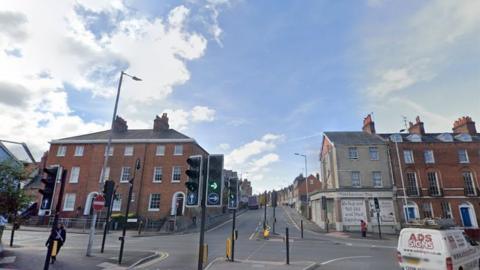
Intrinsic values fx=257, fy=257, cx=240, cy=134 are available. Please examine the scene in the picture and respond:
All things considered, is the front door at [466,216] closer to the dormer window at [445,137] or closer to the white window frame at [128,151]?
the dormer window at [445,137]

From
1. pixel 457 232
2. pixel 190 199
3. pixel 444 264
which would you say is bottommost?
pixel 444 264

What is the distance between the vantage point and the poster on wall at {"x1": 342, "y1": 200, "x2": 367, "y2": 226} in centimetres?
2938

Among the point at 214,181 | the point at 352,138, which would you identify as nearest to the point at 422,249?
the point at 214,181

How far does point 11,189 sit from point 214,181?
8.11 m

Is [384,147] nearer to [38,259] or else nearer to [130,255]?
[130,255]

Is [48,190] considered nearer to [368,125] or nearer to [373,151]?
[373,151]

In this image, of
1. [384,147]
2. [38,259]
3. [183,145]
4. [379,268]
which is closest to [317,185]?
[384,147]

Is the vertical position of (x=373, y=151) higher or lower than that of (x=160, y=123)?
lower

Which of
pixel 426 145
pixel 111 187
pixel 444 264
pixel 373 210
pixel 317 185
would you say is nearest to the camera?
pixel 444 264

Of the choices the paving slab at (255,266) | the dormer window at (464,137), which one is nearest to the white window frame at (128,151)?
the paving slab at (255,266)

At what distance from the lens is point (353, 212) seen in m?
29.7

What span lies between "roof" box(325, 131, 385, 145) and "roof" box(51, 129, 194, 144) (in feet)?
62.8

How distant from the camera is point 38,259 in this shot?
10555 millimetres

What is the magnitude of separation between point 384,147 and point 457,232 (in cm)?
2530
